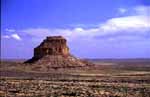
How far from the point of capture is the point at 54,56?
99.3 m

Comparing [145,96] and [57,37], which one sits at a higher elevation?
[57,37]

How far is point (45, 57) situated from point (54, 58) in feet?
7.77

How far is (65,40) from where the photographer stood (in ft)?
343

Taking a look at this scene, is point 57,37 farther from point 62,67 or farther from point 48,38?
point 62,67

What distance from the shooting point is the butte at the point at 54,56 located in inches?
3780

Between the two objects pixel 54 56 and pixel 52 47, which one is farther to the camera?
pixel 52 47

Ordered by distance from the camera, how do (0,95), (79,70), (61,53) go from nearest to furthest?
(0,95) → (79,70) → (61,53)

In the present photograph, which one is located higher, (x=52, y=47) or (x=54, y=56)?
(x=52, y=47)

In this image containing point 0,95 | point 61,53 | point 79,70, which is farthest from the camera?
point 61,53

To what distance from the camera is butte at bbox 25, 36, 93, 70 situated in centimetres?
9600

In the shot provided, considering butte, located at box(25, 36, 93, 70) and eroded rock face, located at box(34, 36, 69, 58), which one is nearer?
butte, located at box(25, 36, 93, 70)

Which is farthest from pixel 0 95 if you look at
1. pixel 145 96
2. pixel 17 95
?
pixel 145 96

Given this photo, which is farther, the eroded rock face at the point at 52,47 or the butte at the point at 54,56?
the eroded rock face at the point at 52,47

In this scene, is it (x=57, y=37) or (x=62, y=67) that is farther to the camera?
(x=57, y=37)
